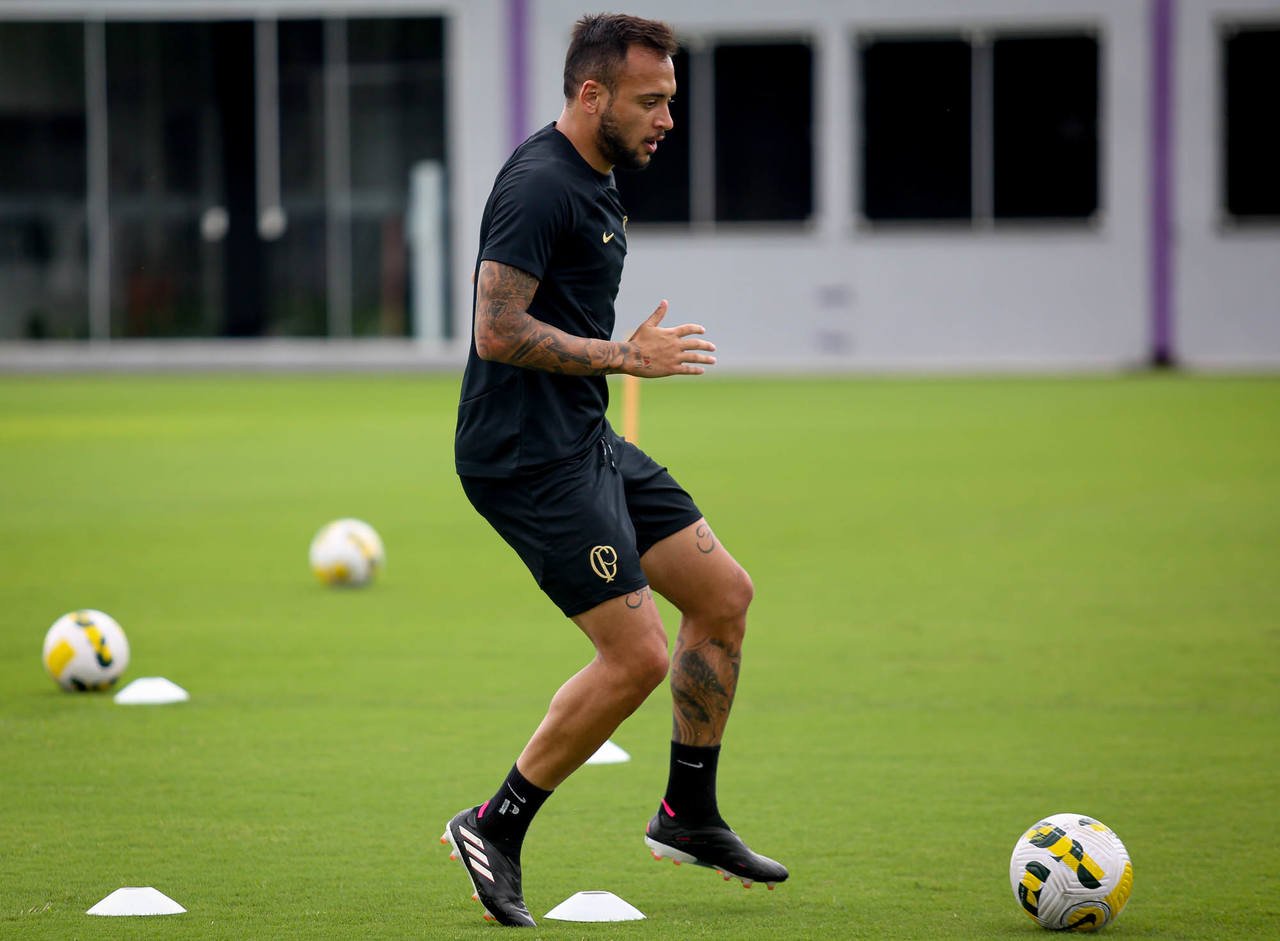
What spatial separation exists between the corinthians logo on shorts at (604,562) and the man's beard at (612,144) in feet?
3.26

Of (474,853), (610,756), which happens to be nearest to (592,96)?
(474,853)

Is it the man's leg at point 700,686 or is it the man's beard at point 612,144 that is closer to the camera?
the man's beard at point 612,144

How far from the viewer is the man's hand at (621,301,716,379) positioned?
5125 mm

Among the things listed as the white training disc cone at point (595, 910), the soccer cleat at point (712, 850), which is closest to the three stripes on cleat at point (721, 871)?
the soccer cleat at point (712, 850)

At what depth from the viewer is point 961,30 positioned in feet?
101

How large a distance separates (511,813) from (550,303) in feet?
4.36

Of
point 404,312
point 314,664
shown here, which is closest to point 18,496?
point 314,664

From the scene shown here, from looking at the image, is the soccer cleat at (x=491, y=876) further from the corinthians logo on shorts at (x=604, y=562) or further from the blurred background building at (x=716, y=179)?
the blurred background building at (x=716, y=179)

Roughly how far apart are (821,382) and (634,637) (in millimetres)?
23784

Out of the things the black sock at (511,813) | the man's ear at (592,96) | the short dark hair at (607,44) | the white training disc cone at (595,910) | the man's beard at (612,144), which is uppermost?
the short dark hair at (607,44)

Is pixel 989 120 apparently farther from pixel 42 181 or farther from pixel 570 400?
pixel 570 400

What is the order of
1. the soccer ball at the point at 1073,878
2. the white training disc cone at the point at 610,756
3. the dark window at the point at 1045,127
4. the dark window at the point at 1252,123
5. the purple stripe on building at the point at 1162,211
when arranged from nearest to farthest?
the soccer ball at the point at 1073,878
the white training disc cone at the point at 610,756
the dark window at the point at 1252,123
the purple stripe on building at the point at 1162,211
the dark window at the point at 1045,127

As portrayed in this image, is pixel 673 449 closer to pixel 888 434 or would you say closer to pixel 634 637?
pixel 888 434

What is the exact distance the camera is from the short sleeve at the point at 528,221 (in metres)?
4.96
